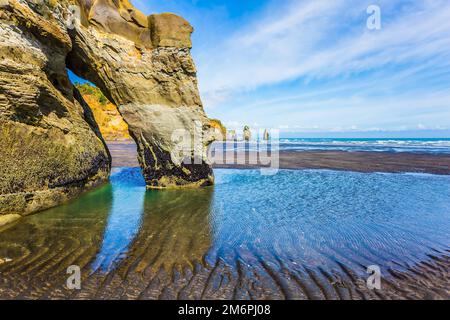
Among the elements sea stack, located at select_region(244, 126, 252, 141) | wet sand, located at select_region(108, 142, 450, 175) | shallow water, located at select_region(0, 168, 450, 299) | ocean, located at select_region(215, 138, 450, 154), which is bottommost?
shallow water, located at select_region(0, 168, 450, 299)

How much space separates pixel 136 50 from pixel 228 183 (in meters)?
7.30

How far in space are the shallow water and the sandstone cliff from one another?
1.43 metres

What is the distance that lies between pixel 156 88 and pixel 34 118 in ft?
16.3

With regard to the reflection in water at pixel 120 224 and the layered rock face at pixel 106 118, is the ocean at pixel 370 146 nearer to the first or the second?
the layered rock face at pixel 106 118

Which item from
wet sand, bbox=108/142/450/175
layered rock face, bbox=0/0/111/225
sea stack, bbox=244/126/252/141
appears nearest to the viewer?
layered rock face, bbox=0/0/111/225

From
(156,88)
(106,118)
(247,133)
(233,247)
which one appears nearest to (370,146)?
(247,133)

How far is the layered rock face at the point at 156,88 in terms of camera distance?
1051 centimetres

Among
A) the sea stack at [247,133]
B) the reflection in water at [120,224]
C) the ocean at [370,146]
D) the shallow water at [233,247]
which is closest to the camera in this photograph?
the shallow water at [233,247]

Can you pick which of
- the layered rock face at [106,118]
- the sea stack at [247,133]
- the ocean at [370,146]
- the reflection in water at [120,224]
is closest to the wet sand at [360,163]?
the reflection in water at [120,224]

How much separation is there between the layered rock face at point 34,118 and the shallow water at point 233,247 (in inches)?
28.9

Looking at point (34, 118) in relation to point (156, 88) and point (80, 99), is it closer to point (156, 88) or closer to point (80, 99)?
point (156, 88)

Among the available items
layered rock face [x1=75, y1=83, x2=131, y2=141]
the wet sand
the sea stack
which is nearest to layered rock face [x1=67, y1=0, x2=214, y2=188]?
the wet sand

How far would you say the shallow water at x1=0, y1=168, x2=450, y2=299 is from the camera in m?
3.46

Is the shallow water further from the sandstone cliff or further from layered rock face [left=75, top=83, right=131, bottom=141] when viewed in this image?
layered rock face [left=75, top=83, right=131, bottom=141]
